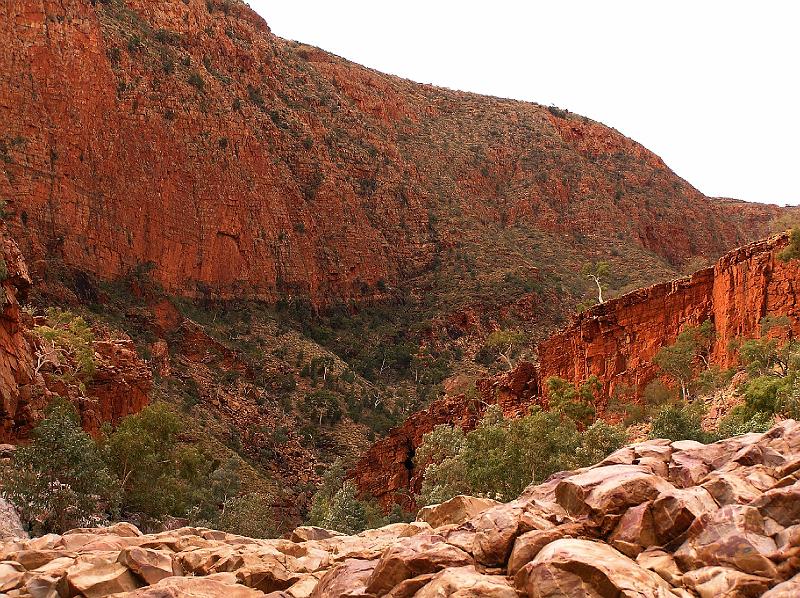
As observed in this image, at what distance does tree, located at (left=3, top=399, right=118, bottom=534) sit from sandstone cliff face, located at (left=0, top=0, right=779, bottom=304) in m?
37.9

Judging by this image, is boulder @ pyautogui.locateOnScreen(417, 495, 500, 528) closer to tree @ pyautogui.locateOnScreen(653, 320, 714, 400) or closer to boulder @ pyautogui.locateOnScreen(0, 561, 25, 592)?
boulder @ pyautogui.locateOnScreen(0, 561, 25, 592)

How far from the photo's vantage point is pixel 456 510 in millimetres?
14750

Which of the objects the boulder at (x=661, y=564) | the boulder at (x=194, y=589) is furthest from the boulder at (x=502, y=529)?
the boulder at (x=194, y=589)

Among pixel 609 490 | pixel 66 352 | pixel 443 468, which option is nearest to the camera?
pixel 609 490

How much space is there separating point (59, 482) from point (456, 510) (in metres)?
14.0

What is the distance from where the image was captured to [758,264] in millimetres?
36312

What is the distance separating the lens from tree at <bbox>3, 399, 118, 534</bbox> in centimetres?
2253

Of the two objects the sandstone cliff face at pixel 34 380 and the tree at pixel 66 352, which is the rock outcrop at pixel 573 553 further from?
the tree at pixel 66 352

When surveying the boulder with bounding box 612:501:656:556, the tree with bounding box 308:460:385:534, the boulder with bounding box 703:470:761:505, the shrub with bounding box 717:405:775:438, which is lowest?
the tree with bounding box 308:460:385:534

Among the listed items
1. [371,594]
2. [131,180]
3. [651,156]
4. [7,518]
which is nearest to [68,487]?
[7,518]

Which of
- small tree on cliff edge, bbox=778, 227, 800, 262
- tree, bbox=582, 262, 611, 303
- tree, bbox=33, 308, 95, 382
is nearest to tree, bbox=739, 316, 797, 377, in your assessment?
small tree on cliff edge, bbox=778, 227, 800, 262

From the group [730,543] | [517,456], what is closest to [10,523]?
[517,456]

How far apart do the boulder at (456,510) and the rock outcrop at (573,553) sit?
0.63 feet

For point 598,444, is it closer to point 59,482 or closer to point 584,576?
point 59,482
